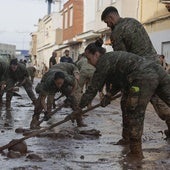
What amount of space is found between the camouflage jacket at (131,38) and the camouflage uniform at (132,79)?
3.08ft

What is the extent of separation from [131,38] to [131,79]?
115 cm

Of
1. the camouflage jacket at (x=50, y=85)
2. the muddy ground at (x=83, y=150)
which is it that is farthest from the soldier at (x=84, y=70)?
the camouflage jacket at (x=50, y=85)

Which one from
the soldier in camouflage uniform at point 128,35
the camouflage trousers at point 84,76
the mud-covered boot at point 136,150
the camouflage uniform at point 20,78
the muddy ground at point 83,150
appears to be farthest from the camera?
the camouflage trousers at point 84,76

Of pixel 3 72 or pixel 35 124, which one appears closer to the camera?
pixel 35 124

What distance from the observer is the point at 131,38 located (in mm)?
7777

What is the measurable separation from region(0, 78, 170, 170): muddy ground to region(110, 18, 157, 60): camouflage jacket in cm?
142

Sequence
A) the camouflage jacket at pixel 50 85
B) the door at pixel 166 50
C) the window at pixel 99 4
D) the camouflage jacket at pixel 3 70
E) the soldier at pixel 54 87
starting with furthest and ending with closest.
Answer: the window at pixel 99 4 → the door at pixel 166 50 → the camouflage jacket at pixel 3 70 → the camouflage jacket at pixel 50 85 → the soldier at pixel 54 87

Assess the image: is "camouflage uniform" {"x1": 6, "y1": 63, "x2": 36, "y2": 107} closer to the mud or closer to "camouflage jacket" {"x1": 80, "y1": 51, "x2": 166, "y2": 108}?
the mud

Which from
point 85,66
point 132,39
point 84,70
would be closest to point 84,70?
point 84,70

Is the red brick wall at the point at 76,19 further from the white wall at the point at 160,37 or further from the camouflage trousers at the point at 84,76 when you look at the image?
the camouflage trousers at the point at 84,76

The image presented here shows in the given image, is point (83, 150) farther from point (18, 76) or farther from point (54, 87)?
point (18, 76)

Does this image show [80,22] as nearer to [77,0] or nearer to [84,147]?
[77,0]

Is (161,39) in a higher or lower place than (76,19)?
lower

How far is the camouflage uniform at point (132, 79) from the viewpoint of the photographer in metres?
6.72
